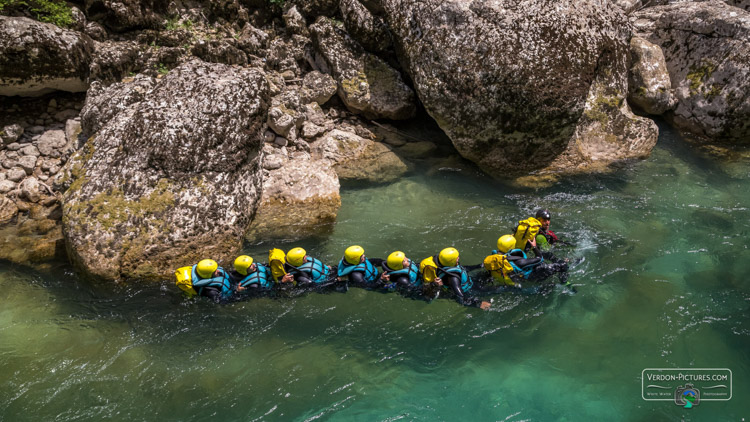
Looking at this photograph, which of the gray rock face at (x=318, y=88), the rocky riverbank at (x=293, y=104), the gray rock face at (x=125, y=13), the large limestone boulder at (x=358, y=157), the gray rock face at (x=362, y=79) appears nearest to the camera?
the rocky riverbank at (x=293, y=104)

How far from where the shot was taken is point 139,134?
854 centimetres

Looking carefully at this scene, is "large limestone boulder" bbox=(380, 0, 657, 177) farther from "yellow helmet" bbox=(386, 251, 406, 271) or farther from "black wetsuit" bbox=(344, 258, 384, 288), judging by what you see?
"black wetsuit" bbox=(344, 258, 384, 288)

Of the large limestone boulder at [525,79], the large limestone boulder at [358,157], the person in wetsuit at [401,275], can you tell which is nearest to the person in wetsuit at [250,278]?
the person in wetsuit at [401,275]

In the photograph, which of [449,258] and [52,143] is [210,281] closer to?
[449,258]

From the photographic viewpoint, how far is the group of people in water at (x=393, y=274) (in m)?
7.23

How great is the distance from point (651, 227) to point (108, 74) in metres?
12.2

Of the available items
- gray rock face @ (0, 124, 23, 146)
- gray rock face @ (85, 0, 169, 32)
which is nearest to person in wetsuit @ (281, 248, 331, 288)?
gray rock face @ (0, 124, 23, 146)

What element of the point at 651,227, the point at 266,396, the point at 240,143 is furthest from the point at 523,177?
the point at 266,396

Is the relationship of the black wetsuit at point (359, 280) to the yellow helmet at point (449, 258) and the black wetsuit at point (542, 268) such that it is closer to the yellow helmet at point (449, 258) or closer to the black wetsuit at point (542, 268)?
the yellow helmet at point (449, 258)

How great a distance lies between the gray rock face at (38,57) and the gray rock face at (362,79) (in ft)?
18.5

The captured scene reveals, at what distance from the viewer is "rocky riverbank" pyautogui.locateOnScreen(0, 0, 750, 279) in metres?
8.29

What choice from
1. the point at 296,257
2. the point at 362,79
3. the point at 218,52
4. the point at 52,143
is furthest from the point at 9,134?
the point at 362,79

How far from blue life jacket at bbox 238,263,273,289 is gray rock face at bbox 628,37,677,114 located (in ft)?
34.2

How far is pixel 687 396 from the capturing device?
5.55 m
